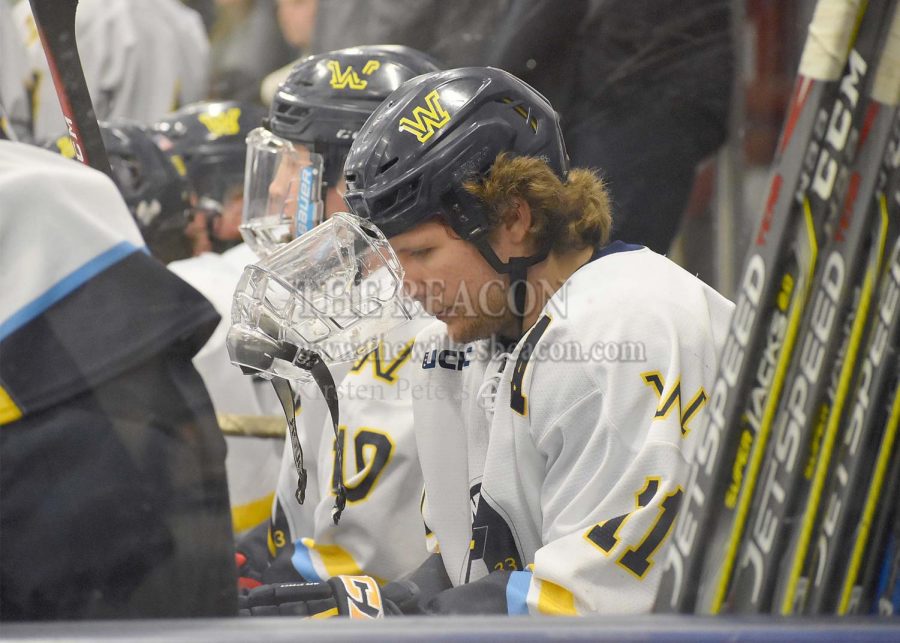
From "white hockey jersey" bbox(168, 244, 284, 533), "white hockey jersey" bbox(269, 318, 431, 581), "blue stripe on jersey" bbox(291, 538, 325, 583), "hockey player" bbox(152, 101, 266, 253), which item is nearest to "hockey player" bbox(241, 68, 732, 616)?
"white hockey jersey" bbox(269, 318, 431, 581)

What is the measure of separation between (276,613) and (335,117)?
3.03ft

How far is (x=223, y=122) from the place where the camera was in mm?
3258

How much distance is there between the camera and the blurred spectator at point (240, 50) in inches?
159

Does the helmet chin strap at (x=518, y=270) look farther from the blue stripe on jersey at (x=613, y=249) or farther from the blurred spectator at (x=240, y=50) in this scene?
the blurred spectator at (x=240, y=50)

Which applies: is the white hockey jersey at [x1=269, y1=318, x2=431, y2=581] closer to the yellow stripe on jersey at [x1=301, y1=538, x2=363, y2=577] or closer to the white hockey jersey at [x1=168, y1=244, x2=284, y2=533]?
the yellow stripe on jersey at [x1=301, y1=538, x2=363, y2=577]

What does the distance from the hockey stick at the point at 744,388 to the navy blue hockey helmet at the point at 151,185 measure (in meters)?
1.53

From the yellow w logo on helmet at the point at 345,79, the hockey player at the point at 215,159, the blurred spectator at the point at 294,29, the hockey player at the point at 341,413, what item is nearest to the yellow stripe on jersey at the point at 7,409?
the hockey player at the point at 341,413

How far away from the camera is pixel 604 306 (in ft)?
5.43

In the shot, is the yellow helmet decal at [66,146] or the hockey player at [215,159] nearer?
the yellow helmet decal at [66,146]

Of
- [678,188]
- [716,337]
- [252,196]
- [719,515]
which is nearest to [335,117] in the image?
[252,196]

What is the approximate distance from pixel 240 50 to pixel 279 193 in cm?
211

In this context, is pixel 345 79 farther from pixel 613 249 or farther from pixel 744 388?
pixel 744 388

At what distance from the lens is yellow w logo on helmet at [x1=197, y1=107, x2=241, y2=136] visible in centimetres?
323

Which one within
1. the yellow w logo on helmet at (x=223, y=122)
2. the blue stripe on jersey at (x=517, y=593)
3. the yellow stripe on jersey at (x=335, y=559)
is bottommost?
the yellow stripe on jersey at (x=335, y=559)
